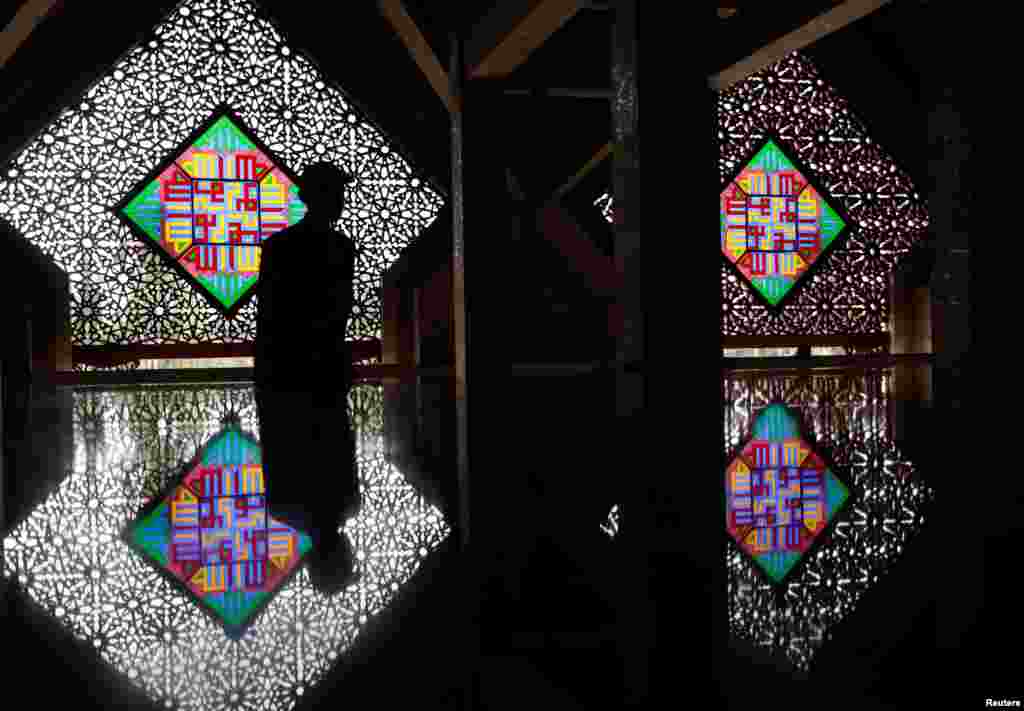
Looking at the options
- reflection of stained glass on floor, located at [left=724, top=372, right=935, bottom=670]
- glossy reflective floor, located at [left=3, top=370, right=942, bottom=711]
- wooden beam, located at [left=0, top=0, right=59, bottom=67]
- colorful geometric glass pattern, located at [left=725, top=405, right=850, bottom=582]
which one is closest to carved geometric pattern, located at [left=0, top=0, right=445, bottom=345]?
wooden beam, located at [left=0, top=0, right=59, bottom=67]

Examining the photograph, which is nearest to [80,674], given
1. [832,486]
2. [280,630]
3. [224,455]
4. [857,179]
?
[280,630]

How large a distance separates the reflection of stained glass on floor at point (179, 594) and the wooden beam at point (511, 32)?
1.71 m

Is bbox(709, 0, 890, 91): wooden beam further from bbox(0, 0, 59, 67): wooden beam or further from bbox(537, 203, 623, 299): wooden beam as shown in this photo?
bbox(537, 203, 623, 299): wooden beam

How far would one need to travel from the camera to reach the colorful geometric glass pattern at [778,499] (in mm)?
1185

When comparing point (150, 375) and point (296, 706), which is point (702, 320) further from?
point (150, 375)

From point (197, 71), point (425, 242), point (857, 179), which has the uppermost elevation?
point (197, 71)

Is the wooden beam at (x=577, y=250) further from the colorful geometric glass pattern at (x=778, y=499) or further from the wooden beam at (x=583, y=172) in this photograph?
the colorful geometric glass pattern at (x=778, y=499)

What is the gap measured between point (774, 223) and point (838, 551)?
699cm

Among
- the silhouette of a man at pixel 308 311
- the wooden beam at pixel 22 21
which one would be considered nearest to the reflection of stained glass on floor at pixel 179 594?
the silhouette of a man at pixel 308 311

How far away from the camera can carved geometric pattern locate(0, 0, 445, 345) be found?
6.66 m

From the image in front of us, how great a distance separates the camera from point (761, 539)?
1223 mm

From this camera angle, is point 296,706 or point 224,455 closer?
point 296,706

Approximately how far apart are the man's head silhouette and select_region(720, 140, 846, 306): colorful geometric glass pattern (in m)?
4.73

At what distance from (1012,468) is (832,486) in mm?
371
